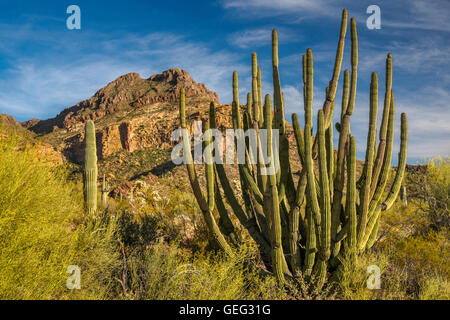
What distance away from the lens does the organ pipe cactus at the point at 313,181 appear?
5.02 m

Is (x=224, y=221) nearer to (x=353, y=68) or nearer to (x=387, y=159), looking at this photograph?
(x=387, y=159)

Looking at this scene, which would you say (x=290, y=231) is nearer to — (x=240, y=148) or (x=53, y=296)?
(x=240, y=148)

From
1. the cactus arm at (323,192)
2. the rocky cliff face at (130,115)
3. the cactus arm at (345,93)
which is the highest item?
the rocky cliff face at (130,115)

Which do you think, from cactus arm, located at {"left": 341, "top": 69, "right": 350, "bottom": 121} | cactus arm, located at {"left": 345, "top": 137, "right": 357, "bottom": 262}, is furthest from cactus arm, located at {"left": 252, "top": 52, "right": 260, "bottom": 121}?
cactus arm, located at {"left": 345, "top": 137, "right": 357, "bottom": 262}

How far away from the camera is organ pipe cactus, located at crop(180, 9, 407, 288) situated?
5.02 m

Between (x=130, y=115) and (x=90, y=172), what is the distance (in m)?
57.0

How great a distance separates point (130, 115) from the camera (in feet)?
215

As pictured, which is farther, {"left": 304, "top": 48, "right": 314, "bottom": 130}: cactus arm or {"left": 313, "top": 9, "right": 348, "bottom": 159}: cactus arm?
{"left": 313, "top": 9, "right": 348, "bottom": 159}: cactus arm

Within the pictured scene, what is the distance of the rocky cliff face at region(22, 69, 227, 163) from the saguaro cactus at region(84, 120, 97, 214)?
30.8 metres

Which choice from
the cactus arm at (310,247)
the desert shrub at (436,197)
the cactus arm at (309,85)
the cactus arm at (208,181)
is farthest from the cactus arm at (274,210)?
the desert shrub at (436,197)

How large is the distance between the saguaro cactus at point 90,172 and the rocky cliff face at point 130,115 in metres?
30.8

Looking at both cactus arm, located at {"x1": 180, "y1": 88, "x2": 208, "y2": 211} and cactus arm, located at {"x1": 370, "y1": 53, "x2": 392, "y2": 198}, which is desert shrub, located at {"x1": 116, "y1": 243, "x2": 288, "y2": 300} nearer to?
cactus arm, located at {"x1": 180, "y1": 88, "x2": 208, "y2": 211}

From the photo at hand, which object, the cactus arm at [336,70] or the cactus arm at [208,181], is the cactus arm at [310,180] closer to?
the cactus arm at [336,70]
